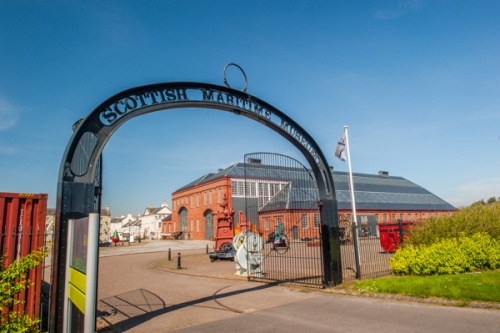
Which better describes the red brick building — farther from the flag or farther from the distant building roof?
the flag

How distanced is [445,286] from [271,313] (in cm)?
434

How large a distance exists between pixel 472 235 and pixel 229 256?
42.6ft

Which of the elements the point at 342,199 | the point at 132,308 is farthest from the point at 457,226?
the point at 342,199

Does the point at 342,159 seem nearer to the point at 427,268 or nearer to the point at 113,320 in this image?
the point at 427,268

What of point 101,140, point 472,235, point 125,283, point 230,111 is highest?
point 230,111

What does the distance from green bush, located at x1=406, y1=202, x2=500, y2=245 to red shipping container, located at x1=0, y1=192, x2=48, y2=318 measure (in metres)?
11.2

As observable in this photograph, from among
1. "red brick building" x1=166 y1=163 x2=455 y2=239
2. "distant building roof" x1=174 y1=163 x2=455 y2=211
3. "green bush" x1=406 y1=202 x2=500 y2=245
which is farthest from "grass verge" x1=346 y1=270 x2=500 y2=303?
"distant building roof" x1=174 y1=163 x2=455 y2=211

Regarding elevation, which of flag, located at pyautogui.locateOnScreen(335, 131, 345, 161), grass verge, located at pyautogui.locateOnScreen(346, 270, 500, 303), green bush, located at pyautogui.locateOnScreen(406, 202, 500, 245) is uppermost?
flag, located at pyautogui.locateOnScreen(335, 131, 345, 161)

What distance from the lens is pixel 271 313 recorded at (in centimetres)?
748

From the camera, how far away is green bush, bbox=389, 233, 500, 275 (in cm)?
1015

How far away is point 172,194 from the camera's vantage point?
64.4 metres

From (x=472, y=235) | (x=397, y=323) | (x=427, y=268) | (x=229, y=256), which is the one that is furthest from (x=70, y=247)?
(x=229, y=256)

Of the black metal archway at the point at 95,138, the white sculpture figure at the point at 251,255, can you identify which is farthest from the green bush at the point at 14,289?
the white sculpture figure at the point at 251,255

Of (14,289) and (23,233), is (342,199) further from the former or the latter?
(14,289)
